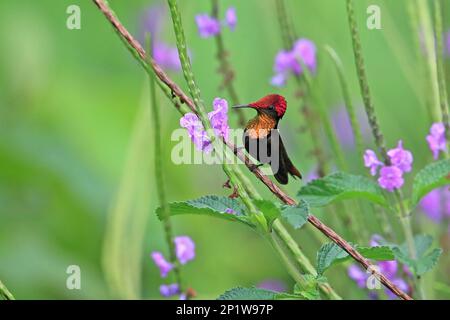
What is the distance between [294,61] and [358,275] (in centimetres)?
31

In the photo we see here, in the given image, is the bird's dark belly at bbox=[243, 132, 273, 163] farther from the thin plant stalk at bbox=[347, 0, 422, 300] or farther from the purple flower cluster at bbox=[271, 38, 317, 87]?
the purple flower cluster at bbox=[271, 38, 317, 87]

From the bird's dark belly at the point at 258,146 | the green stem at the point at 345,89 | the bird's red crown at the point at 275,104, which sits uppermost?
the green stem at the point at 345,89

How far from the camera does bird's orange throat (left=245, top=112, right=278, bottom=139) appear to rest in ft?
2.50

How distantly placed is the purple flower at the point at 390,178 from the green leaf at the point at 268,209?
0.76ft

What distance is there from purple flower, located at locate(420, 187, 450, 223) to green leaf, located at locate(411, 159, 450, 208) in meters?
0.40

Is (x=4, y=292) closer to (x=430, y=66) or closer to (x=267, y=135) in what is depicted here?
(x=267, y=135)

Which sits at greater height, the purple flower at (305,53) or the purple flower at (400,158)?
the purple flower at (305,53)

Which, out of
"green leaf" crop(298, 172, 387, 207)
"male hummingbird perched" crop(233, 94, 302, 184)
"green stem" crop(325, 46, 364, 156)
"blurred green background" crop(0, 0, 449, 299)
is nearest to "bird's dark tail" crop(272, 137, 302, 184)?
"male hummingbird perched" crop(233, 94, 302, 184)

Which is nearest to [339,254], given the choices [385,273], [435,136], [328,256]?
[328,256]

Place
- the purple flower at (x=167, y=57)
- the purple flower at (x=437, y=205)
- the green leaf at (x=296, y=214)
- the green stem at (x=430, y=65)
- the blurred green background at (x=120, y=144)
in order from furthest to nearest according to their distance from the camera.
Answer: the blurred green background at (x=120, y=144), the purple flower at (x=167, y=57), the purple flower at (x=437, y=205), the green stem at (x=430, y=65), the green leaf at (x=296, y=214)

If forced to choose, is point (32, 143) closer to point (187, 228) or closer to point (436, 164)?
point (187, 228)

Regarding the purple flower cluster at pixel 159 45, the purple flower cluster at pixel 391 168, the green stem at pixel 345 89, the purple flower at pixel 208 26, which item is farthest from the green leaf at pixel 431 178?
the purple flower cluster at pixel 159 45

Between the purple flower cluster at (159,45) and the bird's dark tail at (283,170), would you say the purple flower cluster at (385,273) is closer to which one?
the bird's dark tail at (283,170)

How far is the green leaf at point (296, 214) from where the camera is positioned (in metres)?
0.70
